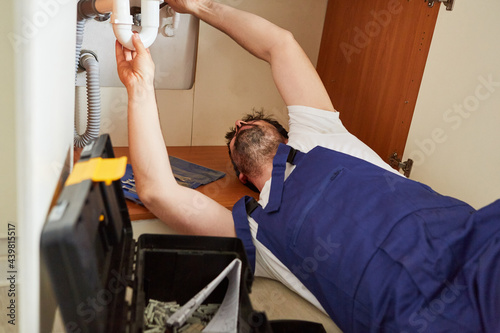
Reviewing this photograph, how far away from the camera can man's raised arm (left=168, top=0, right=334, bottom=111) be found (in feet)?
4.82

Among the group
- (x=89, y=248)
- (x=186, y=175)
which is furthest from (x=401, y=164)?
(x=89, y=248)

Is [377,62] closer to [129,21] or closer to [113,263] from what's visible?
[129,21]

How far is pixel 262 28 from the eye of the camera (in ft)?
4.95

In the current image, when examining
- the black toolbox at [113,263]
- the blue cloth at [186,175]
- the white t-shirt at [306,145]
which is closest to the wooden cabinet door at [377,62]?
the white t-shirt at [306,145]

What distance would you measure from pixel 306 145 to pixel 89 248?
35.7 inches

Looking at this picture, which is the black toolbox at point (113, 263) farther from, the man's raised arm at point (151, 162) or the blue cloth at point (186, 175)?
the blue cloth at point (186, 175)

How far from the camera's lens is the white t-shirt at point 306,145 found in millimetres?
1211

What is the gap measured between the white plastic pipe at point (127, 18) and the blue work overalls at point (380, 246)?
0.54 metres

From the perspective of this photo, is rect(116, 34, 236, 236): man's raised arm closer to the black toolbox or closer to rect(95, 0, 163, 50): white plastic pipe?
rect(95, 0, 163, 50): white plastic pipe

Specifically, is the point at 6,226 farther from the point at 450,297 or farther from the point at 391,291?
the point at 450,297

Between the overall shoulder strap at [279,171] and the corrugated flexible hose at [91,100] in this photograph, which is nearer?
the overall shoulder strap at [279,171]

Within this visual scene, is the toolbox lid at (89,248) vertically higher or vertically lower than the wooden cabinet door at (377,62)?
lower

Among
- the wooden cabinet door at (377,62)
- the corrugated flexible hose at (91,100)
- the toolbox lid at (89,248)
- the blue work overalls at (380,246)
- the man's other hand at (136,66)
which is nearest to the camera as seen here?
the toolbox lid at (89,248)

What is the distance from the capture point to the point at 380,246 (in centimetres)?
102
